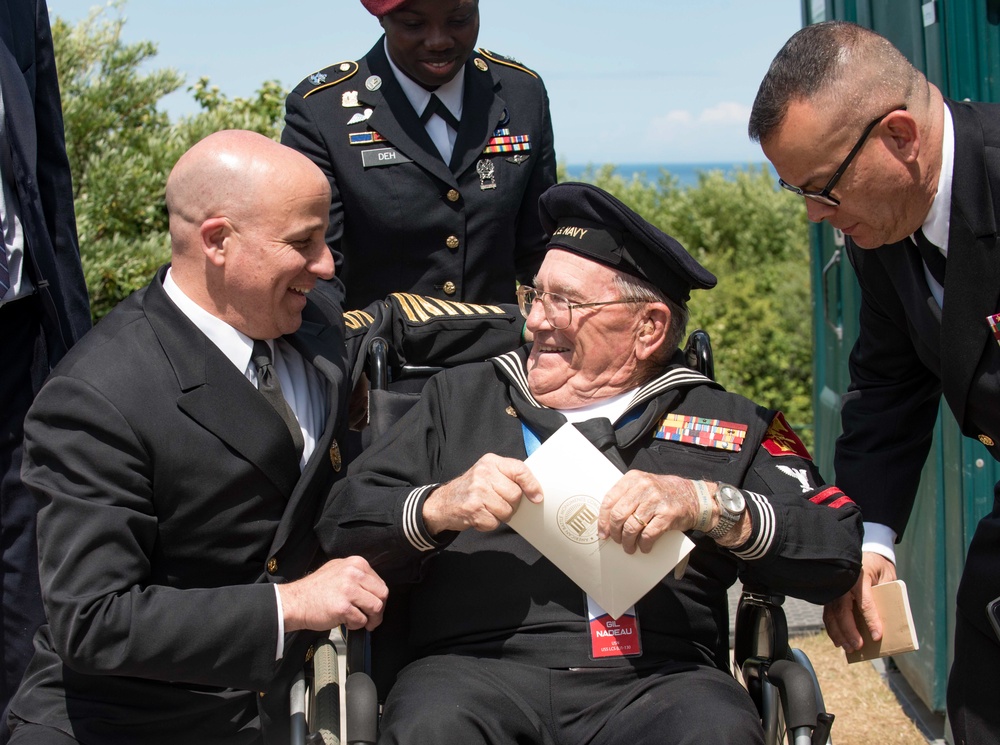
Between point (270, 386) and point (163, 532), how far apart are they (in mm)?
420

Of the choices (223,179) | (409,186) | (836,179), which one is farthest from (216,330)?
(836,179)

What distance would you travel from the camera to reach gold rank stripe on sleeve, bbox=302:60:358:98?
3686 millimetres

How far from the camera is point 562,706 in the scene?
2670 mm

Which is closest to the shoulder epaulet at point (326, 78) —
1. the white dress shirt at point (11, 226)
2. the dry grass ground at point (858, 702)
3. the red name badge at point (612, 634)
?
the white dress shirt at point (11, 226)

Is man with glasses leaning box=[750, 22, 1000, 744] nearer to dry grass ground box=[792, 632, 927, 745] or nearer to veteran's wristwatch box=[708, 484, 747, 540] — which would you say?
Result: veteran's wristwatch box=[708, 484, 747, 540]

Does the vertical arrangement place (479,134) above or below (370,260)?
above

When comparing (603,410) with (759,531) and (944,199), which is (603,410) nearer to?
(759,531)

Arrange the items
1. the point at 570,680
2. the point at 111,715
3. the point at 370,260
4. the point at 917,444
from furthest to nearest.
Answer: the point at 370,260
the point at 917,444
the point at 570,680
the point at 111,715

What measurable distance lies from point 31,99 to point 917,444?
8.44ft

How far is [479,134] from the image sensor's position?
3703mm

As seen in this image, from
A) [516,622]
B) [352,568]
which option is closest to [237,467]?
[352,568]

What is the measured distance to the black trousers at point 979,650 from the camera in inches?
108

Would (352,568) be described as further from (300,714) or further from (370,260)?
(370,260)

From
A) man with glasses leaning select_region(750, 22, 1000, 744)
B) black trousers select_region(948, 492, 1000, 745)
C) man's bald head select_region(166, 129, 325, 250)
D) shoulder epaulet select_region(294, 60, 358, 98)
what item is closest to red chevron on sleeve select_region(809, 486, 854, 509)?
man with glasses leaning select_region(750, 22, 1000, 744)
